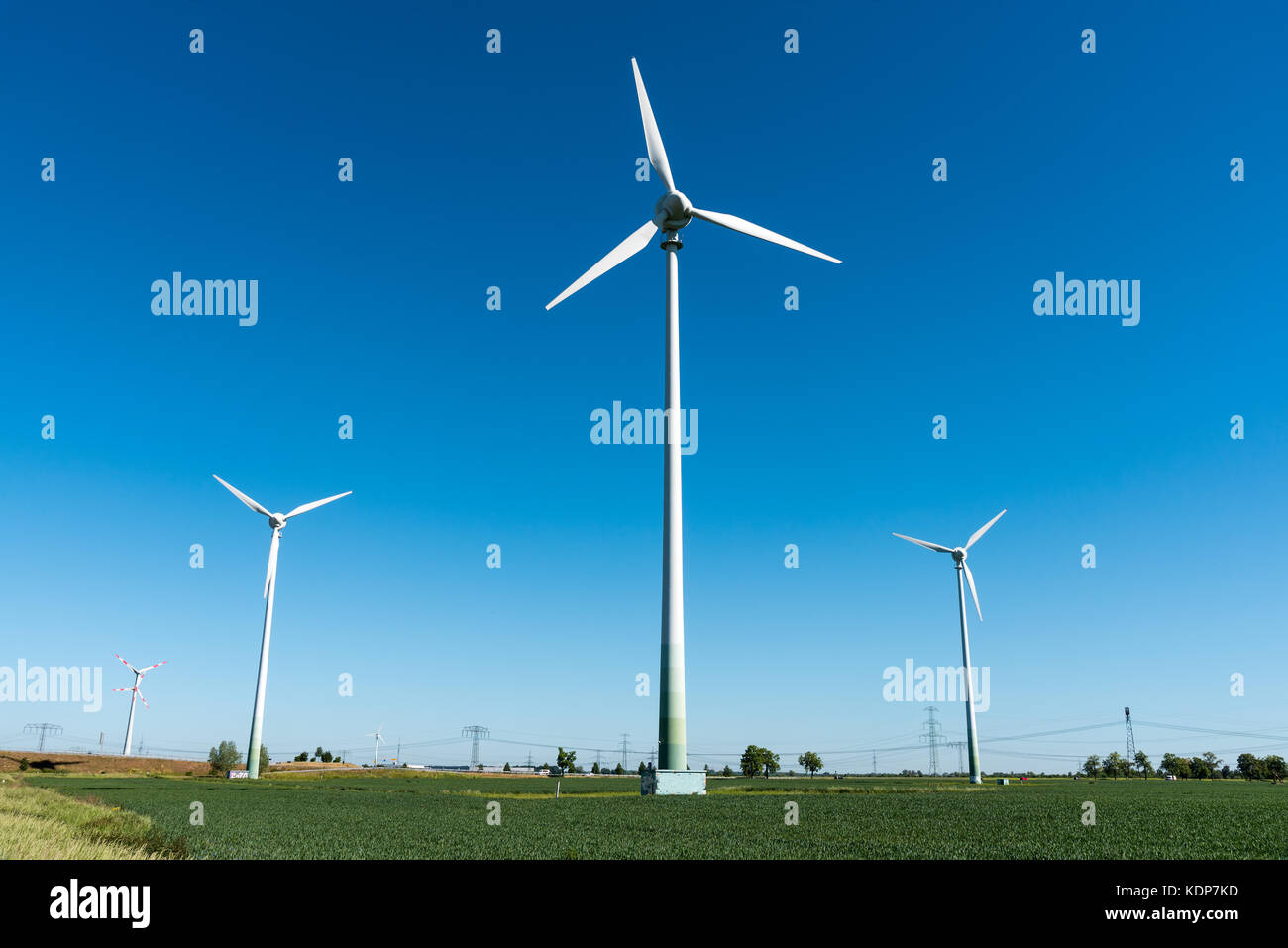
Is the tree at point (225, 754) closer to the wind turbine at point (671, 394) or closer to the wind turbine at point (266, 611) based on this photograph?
the wind turbine at point (266, 611)

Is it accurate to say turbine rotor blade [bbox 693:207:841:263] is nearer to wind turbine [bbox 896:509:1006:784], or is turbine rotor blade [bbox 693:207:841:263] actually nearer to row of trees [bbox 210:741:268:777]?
wind turbine [bbox 896:509:1006:784]

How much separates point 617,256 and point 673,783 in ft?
117

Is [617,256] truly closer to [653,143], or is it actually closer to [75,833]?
[653,143]

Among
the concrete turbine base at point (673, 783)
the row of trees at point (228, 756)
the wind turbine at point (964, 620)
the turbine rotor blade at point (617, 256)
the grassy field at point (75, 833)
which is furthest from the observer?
the row of trees at point (228, 756)

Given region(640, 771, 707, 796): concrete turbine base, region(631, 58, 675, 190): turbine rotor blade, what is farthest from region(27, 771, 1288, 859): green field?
region(631, 58, 675, 190): turbine rotor blade

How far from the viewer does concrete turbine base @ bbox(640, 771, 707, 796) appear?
4450cm

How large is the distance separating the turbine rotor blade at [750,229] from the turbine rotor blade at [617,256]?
383 cm

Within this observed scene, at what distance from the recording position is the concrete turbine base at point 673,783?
44.5 meters

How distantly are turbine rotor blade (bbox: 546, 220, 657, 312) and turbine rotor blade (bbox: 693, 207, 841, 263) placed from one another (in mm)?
3831

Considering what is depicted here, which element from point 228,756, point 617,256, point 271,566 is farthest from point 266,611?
point 228,756

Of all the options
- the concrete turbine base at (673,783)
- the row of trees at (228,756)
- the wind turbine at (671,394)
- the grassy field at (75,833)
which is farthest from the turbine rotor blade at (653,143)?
the row of trees at (228,756)
